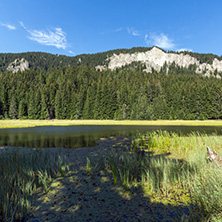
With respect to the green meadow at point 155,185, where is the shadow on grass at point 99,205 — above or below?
below

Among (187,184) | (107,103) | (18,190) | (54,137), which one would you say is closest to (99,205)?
(18,190)

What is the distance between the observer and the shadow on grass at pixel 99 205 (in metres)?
4.68

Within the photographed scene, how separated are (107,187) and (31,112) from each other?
80309mm

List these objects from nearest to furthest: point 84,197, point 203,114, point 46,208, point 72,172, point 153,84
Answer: point 46,208
point 84,197
point 72,172
point 203,114
point 153,84

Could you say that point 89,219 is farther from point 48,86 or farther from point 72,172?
point 48,86

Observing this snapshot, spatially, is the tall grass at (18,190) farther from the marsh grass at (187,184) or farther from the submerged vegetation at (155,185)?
the marsh grass at (187,184)

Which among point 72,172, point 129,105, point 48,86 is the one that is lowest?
point 72,172

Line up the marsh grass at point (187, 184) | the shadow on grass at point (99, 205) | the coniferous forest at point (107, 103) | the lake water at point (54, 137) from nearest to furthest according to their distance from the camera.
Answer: the marsh grass at point (187, 184)
the shadow on grass at point (99, 205)
the lake water at point (54, 137)
the coniferous forest at point (107, 103)

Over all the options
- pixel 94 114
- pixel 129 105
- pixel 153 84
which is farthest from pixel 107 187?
pixel 153 84

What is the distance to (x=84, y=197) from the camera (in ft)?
19.3

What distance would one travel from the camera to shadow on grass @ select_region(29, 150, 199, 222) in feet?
15.4

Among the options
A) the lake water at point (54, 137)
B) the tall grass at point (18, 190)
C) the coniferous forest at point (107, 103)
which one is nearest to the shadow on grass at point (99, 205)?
the tall grass at point (18, 190)

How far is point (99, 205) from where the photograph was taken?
17.6 feet

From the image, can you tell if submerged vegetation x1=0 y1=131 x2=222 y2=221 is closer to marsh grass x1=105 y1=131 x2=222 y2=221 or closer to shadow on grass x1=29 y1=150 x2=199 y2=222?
marsh grass x1=105 y1=131 x2=222 y2=221
